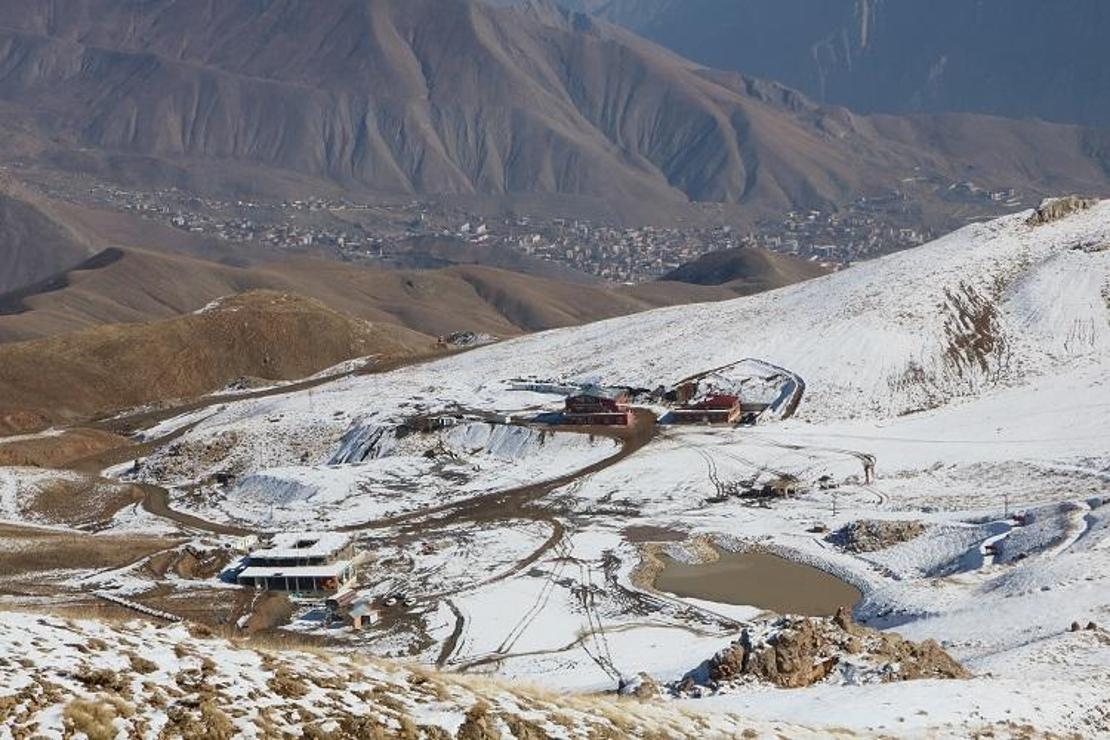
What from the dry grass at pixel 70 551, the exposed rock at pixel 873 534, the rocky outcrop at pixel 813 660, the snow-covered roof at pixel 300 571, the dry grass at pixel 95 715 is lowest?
the dry grass at pixel 70 551

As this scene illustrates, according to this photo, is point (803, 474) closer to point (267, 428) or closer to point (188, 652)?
point (267, 428)

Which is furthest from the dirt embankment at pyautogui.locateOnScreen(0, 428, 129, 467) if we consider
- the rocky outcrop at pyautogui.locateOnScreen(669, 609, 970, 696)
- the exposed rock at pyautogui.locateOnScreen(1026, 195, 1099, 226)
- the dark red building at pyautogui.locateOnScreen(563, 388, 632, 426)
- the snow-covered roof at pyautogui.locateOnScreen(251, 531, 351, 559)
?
the exposed rock at pyautogui.locateOnScreen(1026, 195, 1099, 226)

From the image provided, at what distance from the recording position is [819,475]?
230 feet

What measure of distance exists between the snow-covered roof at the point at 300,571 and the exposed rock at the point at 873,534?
860 inches

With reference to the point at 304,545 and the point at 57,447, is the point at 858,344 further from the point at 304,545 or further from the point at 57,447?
the point at 57,447

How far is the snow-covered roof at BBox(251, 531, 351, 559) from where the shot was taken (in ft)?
187

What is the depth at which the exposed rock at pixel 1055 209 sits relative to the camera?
108 metres

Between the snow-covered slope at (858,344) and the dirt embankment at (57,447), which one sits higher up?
the snow-covered slope at (858,344)

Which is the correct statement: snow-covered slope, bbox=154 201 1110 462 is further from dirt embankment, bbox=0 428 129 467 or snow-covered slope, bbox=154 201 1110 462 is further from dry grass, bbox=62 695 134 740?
dry grass, bbox=62 695 134 740

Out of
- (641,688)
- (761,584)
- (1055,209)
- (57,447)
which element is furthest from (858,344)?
(641,688)

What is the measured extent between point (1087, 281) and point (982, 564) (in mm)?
50064

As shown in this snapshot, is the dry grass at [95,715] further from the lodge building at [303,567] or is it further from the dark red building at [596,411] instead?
the dark red building at [596,411]

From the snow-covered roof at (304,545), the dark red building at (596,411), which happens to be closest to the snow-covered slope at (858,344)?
the dark red building at (596,411)

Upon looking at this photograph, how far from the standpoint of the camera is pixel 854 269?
112 m
